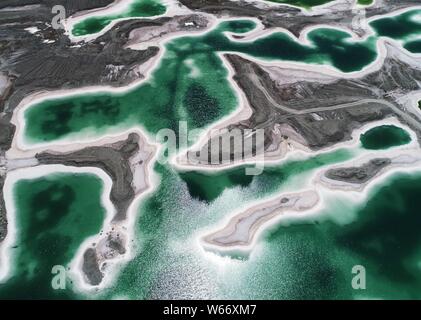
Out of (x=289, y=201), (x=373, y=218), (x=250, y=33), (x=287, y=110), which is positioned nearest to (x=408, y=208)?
(x=373, y=218)

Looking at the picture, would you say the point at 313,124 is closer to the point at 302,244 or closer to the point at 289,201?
the point at 289,201

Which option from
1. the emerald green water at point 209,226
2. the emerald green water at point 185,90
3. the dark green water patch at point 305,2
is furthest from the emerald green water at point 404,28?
the emerald green water at point 209,226

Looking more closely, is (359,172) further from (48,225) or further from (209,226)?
(48,225)

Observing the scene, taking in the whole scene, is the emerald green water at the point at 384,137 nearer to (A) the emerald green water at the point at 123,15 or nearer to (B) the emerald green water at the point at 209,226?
(B) the emerald green water at the point at 209,226

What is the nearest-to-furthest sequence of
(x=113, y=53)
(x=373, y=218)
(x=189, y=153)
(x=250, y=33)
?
(x=373, y=218), (x=189, y=153), (x=113, y=53), (x=250, y=33)

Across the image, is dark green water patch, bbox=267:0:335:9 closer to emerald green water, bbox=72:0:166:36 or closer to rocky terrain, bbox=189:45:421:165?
rocky terrain, bbox=189:45:421:165
